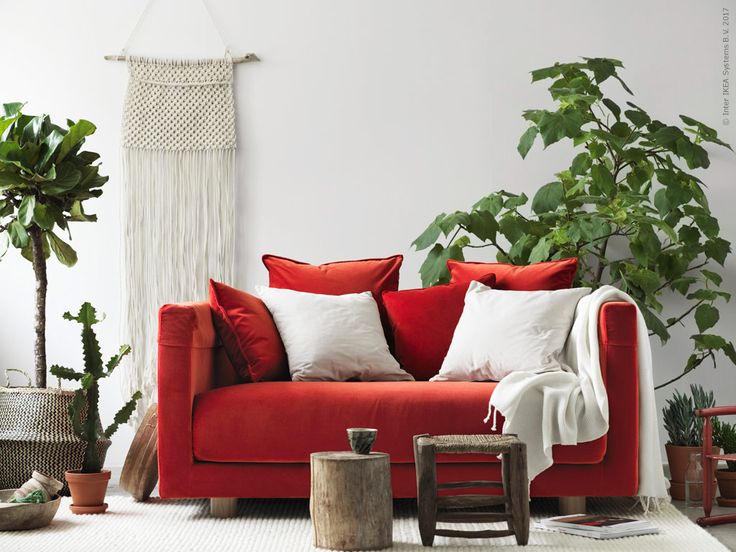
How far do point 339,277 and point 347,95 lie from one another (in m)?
1.13

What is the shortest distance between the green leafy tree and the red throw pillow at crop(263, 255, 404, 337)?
2.57 ft

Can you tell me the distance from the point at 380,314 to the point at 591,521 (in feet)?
3.87

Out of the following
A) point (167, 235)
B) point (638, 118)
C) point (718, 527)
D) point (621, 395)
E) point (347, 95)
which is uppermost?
point (347, 95)

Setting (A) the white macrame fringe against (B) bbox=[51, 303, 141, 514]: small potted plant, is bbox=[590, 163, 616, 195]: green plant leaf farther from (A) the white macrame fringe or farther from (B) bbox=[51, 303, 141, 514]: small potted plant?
(B) bbox=[51, 303, 141, 514]: small potted plant

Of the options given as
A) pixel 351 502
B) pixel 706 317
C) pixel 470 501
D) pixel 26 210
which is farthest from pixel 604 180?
pixel 26 210

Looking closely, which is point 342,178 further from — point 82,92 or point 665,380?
point 665,380

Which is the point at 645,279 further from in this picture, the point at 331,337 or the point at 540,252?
the point at 331,337

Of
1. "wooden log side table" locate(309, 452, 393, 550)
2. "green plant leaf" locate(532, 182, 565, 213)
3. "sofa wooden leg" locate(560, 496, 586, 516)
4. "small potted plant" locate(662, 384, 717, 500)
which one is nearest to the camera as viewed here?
"wooden log side table" locate(309, 452, 393, 550)

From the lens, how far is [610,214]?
3660 mm

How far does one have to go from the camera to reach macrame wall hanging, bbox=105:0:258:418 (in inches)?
168

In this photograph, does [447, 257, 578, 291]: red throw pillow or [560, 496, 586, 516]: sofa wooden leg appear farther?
[447, 257, 578, 291]: red throw pillow

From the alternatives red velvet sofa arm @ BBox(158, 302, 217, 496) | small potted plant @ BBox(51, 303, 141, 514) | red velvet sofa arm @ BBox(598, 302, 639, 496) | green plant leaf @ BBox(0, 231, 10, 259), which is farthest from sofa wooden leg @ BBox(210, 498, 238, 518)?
green plant leaf @ BBox(0, 231, 10, 259)

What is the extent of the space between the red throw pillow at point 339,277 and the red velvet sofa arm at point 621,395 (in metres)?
0.91

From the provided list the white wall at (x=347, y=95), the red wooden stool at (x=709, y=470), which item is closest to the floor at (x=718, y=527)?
the red wooden stool at (x=709, y=470)
